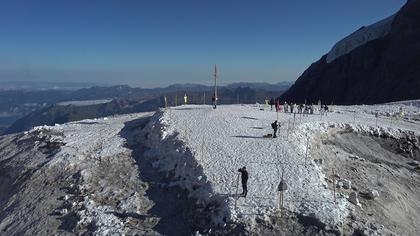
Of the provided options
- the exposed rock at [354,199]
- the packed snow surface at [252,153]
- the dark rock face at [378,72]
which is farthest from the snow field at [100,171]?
the dark rock face at [378,72]

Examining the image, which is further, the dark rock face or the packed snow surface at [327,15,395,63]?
the packed snow surface at [327,15,395,63]

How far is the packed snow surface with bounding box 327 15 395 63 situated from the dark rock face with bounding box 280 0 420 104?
5.94 m

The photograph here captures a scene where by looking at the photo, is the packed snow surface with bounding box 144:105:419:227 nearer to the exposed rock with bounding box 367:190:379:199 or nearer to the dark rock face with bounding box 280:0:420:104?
the exposed rock with bounding box 367:190:379:199

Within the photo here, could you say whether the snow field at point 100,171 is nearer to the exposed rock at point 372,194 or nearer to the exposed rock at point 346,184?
the exposed rock at point 346,184

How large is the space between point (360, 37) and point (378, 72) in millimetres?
27948

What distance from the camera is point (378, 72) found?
418ft

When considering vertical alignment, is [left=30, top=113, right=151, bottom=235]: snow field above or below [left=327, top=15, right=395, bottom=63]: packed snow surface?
below

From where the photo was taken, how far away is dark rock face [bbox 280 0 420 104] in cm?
11538

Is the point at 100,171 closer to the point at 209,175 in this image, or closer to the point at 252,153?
the point at 209,175

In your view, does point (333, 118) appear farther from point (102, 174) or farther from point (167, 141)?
point (102, 174)

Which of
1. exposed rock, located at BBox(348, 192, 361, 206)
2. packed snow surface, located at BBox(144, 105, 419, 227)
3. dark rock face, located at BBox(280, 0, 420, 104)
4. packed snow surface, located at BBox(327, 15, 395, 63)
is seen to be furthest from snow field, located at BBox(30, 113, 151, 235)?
packed snow surface, located at BBox(327, 15, 395, 63)

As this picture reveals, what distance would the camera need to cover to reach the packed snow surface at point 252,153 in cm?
2475

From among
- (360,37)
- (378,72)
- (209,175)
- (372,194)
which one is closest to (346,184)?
(372,194)

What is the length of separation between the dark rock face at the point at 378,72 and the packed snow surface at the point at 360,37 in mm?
5943
